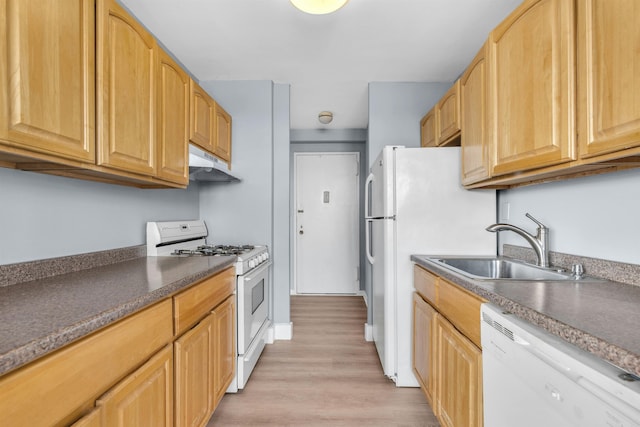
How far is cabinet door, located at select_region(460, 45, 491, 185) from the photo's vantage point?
1.61 metres

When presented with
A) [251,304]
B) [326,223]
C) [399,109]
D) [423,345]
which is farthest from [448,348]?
[326,223]

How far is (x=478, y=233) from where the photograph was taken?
2.00 meters

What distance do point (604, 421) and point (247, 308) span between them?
A: 6.00 ft

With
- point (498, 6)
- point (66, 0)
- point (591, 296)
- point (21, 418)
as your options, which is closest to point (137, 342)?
point (21, 418)

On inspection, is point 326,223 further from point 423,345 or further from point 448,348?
point 448,348

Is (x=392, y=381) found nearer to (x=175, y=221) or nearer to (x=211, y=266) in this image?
(x=211, y=266)

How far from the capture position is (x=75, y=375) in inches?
28.5

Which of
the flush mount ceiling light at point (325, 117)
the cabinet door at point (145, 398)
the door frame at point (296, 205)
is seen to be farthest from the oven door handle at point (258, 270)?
the flush mount ceiling light at point (325, 117)

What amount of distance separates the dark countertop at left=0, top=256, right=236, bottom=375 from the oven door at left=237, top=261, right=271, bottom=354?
1.60ft

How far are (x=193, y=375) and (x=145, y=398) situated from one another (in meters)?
0.37

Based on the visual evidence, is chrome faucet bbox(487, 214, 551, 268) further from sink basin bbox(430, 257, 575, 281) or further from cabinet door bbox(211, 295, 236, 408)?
cabinet door bbox(211, 295, 236, 408)

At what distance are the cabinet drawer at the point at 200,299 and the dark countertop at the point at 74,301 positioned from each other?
0.17 feet

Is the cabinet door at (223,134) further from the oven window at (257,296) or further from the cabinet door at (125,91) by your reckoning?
the oven window at (257,296)

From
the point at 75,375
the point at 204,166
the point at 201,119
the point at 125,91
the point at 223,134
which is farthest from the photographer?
the point at 223,134
